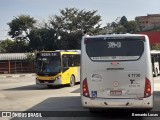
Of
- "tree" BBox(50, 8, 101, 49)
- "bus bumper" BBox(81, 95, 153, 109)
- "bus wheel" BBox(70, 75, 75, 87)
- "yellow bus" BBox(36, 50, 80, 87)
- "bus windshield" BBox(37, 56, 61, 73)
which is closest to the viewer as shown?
"bus bumper" BBox(81, 95, 153, 109)

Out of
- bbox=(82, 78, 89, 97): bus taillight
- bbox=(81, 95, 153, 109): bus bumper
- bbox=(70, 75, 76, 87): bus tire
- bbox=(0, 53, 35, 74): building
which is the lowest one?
bbox=(0, 53, 35, 74): building

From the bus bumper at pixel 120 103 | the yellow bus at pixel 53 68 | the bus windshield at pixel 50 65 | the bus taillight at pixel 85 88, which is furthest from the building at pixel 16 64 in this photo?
the bus bumper at pixel 120 103

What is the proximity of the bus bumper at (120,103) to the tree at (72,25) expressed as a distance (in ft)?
214

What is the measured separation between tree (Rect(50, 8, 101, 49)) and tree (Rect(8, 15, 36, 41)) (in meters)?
9.83

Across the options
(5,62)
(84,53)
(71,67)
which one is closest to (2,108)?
(84,53)

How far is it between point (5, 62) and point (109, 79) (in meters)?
50.3

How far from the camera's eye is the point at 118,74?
11.9m

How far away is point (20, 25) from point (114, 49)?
78.8 m

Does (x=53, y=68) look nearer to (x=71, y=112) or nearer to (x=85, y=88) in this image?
(x=71, y=112)

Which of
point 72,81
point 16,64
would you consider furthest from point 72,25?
point 72,81

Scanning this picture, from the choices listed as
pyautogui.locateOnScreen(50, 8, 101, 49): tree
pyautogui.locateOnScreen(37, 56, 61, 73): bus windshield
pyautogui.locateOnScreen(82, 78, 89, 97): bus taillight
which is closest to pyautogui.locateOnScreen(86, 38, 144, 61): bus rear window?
pyautogui.locateOnScreen(82, 78, 89, 97): bus taillight

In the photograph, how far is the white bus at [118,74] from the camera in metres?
11.8

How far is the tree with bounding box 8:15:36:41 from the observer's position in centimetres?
8838

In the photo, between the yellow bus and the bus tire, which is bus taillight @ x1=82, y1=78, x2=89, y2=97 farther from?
the bus tire
